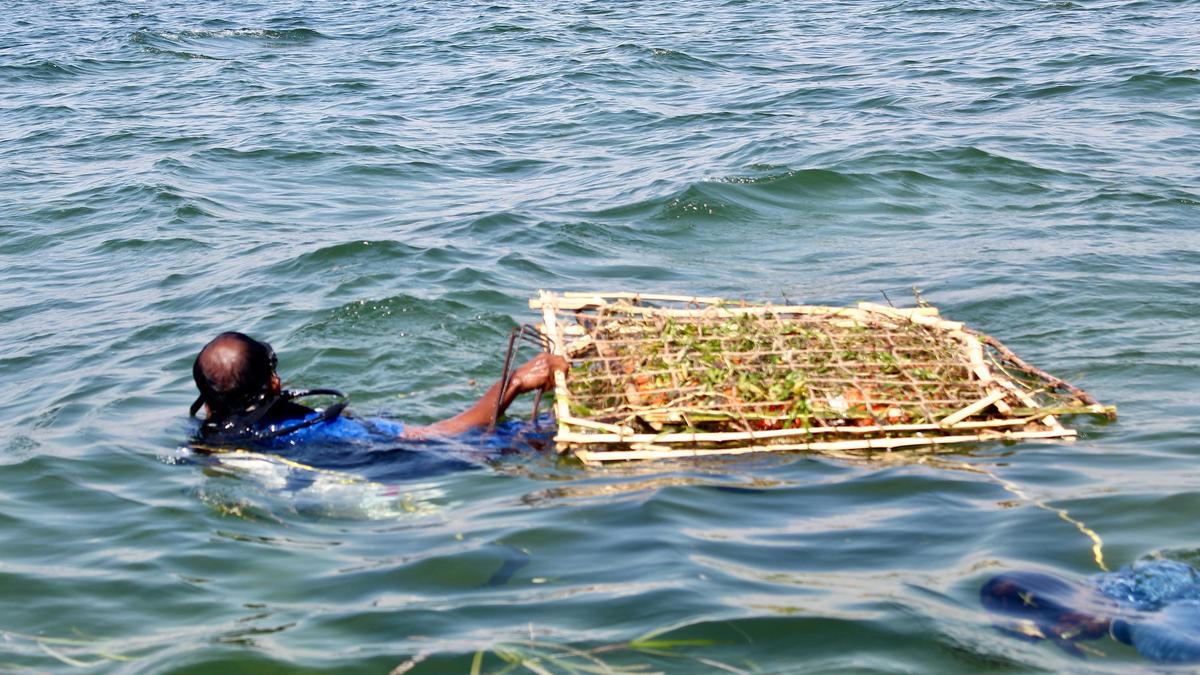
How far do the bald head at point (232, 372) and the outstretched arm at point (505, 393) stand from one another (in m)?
0.69

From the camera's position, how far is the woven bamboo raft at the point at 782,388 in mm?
5273

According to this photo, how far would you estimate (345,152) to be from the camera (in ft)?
40.2

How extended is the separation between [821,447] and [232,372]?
7.97ft

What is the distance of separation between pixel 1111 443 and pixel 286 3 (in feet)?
60.4

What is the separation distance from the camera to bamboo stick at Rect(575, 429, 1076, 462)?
5164 mm

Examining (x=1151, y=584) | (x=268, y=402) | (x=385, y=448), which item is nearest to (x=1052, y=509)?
(x=1151, y=584)

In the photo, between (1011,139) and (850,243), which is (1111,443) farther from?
(1011,139)

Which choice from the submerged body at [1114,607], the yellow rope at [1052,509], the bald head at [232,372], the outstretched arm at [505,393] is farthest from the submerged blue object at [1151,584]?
the bald head at [232,372]

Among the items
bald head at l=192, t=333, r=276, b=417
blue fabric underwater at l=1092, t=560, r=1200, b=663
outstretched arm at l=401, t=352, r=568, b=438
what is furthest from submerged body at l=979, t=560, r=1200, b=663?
bald head at l=192, t=333, r=276, b=417

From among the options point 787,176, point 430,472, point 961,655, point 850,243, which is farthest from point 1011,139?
point 961,655

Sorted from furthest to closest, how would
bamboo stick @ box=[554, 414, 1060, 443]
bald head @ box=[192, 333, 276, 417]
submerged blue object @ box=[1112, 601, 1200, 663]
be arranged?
bald head @ box=[192, 333, 276, 417], bamboo stick @ box=[554, 414, 1060, 443], submerged blue object @ box=[1112, 601, 1200, 663]

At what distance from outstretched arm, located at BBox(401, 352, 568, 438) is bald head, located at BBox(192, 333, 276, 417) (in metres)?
0.69

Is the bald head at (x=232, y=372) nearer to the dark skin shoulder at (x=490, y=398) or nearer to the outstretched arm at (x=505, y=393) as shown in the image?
the dark skin shoulder at (x=490, y=398)

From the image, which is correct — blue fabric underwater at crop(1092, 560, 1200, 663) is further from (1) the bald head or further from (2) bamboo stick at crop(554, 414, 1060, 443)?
(1) the bald head
